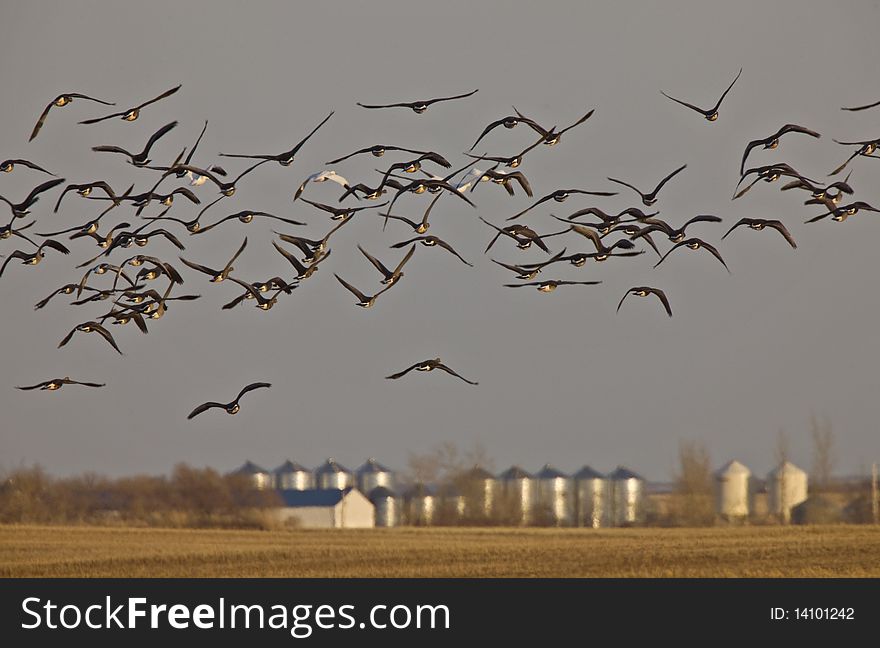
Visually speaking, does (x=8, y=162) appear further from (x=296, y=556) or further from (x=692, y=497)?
(x=692, y=497)

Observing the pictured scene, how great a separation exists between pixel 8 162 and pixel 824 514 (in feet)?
274

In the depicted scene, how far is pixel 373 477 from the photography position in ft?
438

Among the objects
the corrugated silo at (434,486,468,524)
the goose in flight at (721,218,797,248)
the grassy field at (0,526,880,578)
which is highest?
the goose in flight at (721,218,797,248)

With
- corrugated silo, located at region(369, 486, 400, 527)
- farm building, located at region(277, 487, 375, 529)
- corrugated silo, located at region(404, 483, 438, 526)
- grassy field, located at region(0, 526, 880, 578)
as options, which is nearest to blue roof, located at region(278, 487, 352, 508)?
farm building, located at region(277, 487, 375, 529)

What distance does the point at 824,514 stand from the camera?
344ft

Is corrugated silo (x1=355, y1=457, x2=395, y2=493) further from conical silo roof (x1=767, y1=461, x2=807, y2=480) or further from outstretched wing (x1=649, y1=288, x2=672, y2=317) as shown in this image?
outstretched wing (x1=649, y1=288, x2=672, y2=317)

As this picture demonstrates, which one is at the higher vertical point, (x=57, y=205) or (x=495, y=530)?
(x=57, y=205)

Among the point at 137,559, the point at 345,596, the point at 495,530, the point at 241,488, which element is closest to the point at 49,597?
the point at 345,596

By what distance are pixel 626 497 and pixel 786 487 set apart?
1262 centimetres

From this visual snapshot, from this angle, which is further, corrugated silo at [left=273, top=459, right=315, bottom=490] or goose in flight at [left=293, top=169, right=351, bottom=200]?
corrugated silo at [left=273, top=459, right=315, bottom=490]

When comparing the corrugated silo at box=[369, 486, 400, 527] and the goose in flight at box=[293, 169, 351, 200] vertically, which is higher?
the goose in flight at box=[293, 169, 351, 200]

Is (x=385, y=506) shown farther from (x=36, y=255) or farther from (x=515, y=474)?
(x=36, y=255)

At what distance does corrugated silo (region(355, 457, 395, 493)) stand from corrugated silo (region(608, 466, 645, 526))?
18.8 metres

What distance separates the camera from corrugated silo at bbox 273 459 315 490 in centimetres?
13573
